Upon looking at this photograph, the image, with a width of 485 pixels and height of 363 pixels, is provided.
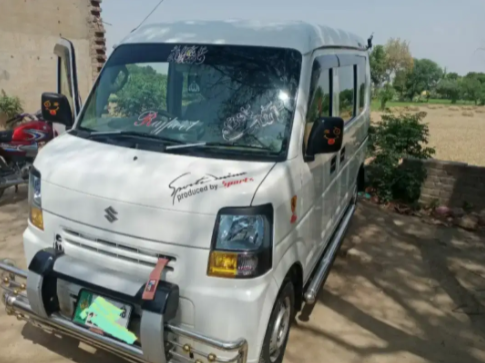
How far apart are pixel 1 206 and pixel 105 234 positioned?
4.44 metres

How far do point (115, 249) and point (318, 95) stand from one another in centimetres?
191

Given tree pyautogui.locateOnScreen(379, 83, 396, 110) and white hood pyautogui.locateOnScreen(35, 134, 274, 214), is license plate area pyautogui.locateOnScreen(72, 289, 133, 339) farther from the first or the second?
tree pyautogui.locateOnScreen(379, 83, 396, 110)

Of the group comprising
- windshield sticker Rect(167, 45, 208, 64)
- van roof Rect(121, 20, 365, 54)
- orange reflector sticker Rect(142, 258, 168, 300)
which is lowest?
orange reflector sticker Rect(142, 258, 168, 300)

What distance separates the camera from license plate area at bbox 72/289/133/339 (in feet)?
8.26

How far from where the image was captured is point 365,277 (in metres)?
4.79

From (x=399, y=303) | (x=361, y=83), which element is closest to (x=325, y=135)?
(x=399, y=303)

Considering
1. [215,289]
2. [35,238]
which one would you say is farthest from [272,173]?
[35,238]

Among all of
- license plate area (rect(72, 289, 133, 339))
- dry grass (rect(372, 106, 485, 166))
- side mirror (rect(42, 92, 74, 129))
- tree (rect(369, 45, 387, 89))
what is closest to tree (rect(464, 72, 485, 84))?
tree (rect(369, 45, 387, 89))

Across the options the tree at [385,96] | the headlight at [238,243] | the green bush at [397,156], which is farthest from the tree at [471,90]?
the headlight at [238,243]

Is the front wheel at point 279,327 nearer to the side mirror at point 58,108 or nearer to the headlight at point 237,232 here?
the headlight at point 237,232

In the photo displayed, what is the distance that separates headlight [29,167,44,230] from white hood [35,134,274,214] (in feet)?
0.23

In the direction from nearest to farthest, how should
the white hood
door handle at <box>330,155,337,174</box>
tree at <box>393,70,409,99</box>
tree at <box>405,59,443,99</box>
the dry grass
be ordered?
the white hood
door handle at <box>330,155,337,174</box>
the dry grass
tree at <box>393,70,409,99</box>
tree at <box>405,59,443,99</box>

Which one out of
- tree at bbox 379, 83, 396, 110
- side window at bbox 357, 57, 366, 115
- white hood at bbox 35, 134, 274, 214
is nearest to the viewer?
white hood at bbox 35, 134, 274, 214

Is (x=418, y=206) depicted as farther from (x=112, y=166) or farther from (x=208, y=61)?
(x=112, y=166)
